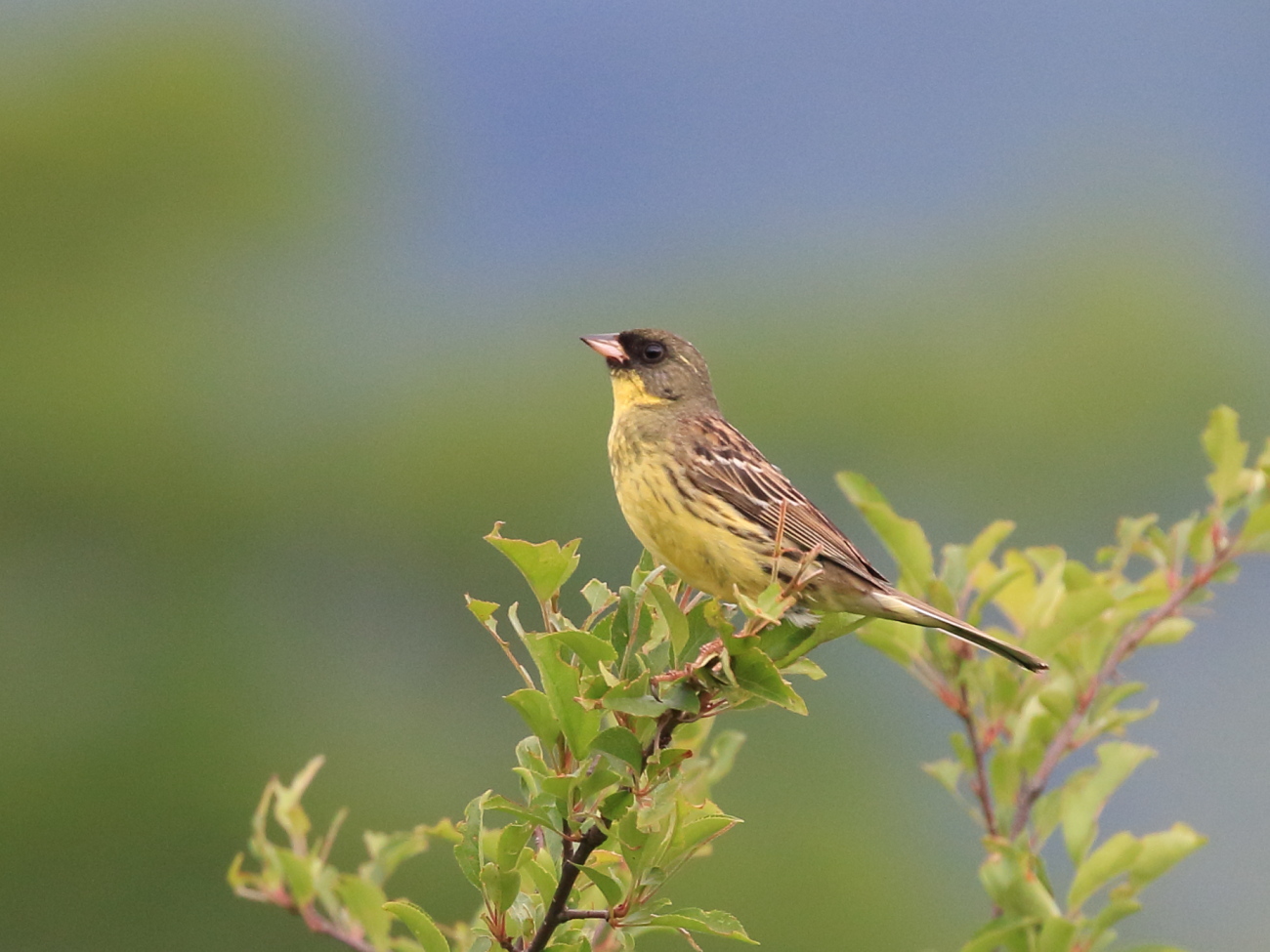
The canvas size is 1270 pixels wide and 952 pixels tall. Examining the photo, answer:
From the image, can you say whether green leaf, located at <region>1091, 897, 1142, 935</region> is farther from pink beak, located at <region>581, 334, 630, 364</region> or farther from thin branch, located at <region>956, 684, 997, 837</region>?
pink beak, located at <region>581, 334, 630, 364</region>

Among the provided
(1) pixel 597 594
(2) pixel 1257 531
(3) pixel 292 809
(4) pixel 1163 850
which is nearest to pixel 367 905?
(3) pixel 292 809

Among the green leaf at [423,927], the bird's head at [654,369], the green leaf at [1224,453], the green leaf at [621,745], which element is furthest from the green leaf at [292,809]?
the green leaf at [1224,453]

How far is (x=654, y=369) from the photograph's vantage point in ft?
10.9

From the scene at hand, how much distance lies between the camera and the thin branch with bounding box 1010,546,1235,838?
98.2 inches

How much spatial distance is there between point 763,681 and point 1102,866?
91 centimetres

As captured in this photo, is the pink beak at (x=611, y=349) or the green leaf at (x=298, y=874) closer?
the green leaf at (x=298, y=874)

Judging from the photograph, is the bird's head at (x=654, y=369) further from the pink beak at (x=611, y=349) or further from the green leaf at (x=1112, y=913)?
the green leaf at (x=1112, y=913)

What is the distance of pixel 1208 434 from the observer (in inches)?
107

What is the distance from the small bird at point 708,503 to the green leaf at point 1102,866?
0.31 metres

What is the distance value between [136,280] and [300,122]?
674 cm

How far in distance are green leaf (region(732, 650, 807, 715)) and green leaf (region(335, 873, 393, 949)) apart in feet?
3.09

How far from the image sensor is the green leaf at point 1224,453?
8.79 feet

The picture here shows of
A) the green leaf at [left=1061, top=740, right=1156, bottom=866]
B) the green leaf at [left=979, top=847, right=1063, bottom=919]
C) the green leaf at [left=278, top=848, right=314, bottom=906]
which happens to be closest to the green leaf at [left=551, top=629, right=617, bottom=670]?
the green leaf at [left=979, top=847, right=1063, bottom=919]

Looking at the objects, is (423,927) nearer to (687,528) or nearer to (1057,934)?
(1057,934)
